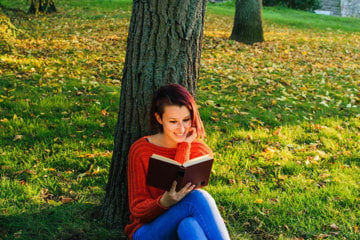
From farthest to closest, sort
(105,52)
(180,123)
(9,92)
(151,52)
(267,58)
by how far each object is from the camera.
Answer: (267,58) → (105,52) → (9,92) → (151,52) → (180,123)

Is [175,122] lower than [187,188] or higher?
higher

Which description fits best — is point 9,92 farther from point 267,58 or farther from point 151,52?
point 267,58

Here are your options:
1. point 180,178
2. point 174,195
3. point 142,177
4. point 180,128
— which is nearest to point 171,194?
point 174,195

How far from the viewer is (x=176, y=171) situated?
6.64ft

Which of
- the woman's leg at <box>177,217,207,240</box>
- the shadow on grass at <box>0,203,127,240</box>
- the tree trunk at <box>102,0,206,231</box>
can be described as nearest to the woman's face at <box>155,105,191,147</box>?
the tree trunk at <box>102,0,206,231</box>

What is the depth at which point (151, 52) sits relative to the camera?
258cm

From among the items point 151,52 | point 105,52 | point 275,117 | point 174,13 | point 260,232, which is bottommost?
point 260,232

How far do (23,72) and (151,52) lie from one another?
410cm

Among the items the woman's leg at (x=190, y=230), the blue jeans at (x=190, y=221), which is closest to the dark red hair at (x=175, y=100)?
the blue jeans at (x=190, y=221)

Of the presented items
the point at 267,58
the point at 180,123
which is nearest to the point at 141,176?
the point at 180,123

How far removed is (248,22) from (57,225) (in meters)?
8.32

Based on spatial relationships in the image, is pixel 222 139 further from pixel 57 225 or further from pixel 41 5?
pixel 41 5

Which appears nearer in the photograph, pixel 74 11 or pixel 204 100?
pixel 204 100

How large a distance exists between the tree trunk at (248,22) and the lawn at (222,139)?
1.37m
